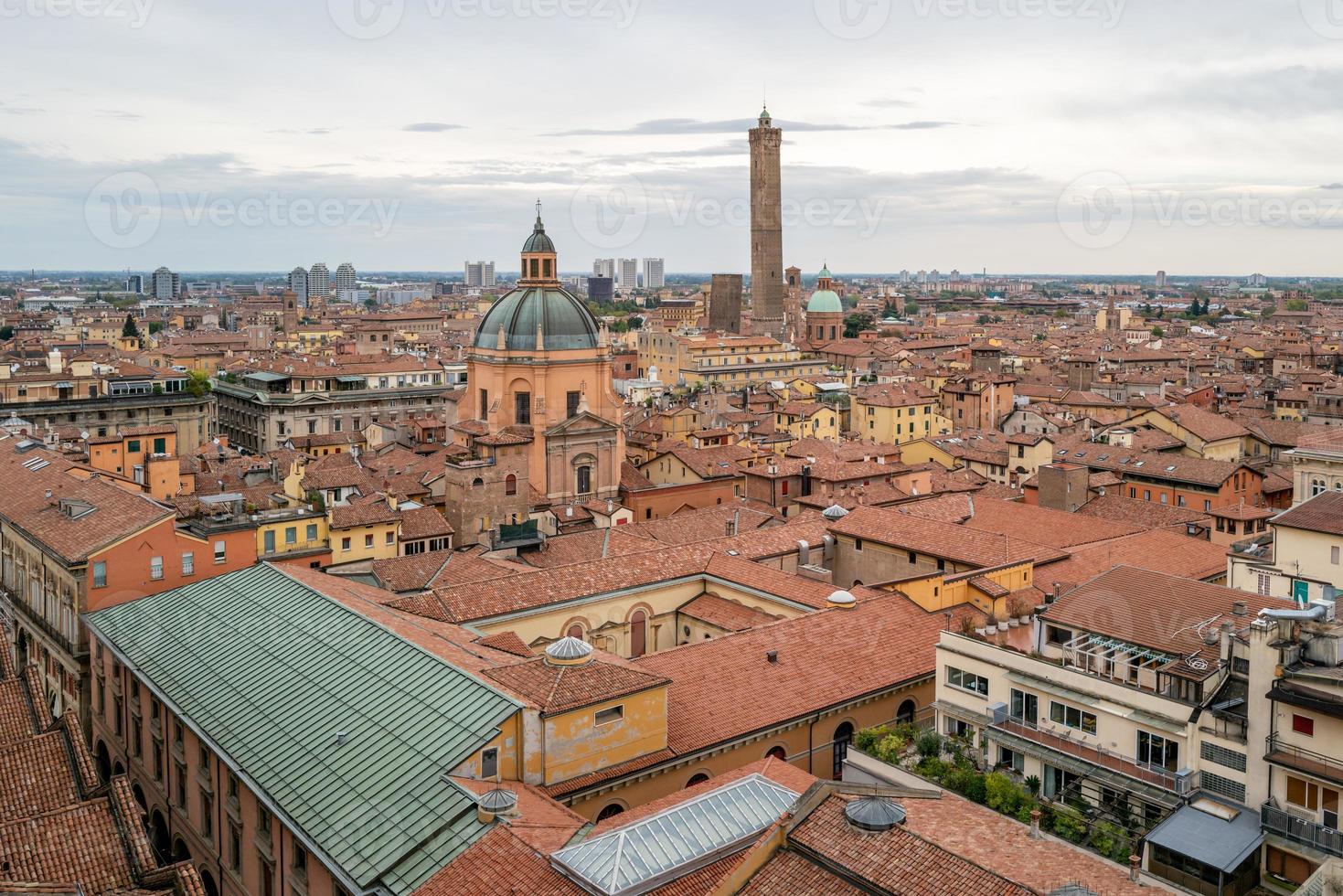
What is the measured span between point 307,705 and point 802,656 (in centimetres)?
1091

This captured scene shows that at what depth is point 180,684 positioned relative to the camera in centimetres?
2445

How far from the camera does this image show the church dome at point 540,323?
182 ft

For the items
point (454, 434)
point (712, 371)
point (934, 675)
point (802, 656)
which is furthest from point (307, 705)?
point (712, 371)

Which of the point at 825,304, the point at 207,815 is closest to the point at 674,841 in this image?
the point at 207,815

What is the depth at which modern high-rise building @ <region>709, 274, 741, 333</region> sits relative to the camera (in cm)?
15675

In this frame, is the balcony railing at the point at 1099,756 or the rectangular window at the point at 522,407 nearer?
the balcony railing at the point at 1099,756

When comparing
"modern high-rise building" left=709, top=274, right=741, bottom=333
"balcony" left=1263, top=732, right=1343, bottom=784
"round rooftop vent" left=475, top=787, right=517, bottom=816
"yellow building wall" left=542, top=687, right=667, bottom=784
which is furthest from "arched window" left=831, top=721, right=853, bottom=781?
"modern high-rise building" left=709, top=274, right=741, bottom=333

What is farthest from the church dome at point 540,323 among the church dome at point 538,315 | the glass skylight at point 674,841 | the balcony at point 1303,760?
the balcony at point 1303,760

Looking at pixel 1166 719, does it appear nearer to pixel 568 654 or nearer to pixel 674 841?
pixel 674 841

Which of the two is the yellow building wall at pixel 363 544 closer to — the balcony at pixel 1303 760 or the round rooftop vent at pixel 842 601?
the round rooftop vent at pixel 842 601

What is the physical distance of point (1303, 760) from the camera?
17.7m

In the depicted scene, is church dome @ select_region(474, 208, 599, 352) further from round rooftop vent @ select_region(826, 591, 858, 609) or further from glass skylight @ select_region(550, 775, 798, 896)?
glass skylight @ select_region(550, 775, 798, 896)

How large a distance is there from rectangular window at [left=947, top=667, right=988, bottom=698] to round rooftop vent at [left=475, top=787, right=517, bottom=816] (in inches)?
403

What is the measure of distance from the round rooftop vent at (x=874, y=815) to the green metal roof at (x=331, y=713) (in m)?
5.60
